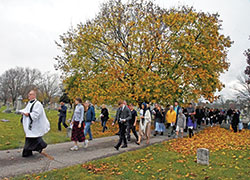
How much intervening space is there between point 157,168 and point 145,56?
416 inches

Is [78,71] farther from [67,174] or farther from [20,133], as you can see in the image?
[67,174]

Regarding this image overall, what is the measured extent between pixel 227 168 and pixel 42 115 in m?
5.71

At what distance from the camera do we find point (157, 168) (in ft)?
18.7

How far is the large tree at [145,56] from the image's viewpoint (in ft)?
46.3

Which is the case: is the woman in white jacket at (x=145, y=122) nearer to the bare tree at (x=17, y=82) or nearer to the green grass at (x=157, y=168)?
the green grass at (x=157, y=168)

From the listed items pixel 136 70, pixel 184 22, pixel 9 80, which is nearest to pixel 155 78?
pixel 136 70

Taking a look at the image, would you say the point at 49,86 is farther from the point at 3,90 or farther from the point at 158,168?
the point at 158,168

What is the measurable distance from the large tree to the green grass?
7081 mm

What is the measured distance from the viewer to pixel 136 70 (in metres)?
14.0

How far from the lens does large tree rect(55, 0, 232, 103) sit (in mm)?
14125

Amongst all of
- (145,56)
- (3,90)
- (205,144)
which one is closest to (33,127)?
(205,144)

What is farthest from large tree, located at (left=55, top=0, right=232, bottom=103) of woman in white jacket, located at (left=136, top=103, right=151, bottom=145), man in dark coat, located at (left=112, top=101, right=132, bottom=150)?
man in dark coat, located at (left=112, top=101, right=132, bottom=150)

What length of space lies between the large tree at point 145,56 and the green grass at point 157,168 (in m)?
7.08

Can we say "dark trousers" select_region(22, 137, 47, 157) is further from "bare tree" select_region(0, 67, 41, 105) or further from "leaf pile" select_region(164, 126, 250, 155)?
"bare tree" select_region(0, 67, 41, 105)
